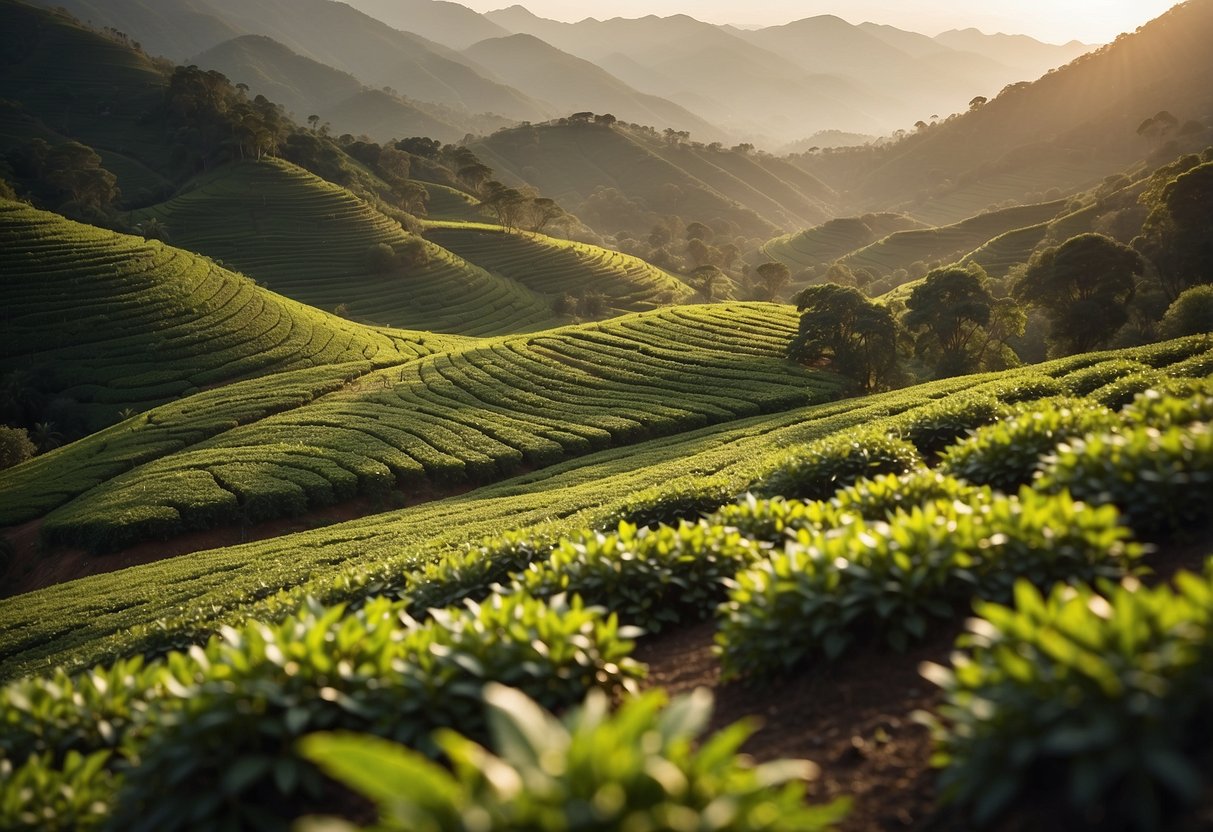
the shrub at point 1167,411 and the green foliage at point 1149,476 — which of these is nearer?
the green foliage at point 1149,476

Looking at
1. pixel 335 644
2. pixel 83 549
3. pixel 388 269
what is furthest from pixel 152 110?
pixel 335 644

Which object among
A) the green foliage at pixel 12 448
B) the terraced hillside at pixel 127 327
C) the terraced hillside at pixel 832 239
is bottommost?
the green foliage at pixel 12 448

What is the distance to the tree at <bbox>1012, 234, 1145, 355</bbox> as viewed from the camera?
42750 millimetres

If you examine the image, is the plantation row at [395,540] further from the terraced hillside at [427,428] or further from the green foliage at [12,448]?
the green foliage at [12,448]

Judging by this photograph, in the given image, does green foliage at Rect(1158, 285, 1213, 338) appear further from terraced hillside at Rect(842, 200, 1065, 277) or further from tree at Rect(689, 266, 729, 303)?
terraced hillside at Rect(842, 200, 1065, 277)

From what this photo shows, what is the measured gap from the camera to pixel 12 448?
38.6 m

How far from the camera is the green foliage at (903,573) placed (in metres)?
5.12

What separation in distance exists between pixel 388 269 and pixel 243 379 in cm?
3626

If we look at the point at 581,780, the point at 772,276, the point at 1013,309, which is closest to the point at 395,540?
the point at 581,780

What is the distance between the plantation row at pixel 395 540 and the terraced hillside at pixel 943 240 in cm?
11162

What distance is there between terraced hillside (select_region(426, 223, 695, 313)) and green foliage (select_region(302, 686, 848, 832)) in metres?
81.5

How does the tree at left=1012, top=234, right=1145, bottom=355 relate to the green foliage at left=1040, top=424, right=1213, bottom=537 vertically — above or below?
above

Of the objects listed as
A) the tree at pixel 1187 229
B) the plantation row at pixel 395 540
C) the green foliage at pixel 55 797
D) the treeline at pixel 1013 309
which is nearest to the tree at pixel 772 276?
the treeline at pixel 1013 309

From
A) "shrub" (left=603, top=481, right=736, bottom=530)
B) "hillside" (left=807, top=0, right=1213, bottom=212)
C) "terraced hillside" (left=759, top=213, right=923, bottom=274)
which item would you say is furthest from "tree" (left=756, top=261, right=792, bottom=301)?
"shrub" (left=603, top=481, right=736, bottom=530)
